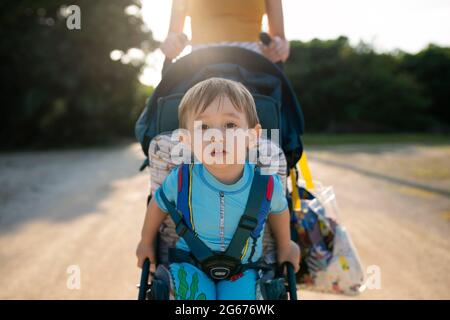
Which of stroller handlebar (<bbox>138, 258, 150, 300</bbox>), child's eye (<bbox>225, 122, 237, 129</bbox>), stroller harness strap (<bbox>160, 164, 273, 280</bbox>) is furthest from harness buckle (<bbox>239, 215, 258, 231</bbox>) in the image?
stroller handlebar (<bbox>138, 258, 150, 300</bbox>)

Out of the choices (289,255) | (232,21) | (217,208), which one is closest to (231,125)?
(217,208)

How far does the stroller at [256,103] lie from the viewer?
1960 mm

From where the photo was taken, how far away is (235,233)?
1703mm

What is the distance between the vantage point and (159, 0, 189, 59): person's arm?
2221 mm

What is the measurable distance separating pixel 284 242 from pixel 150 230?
0.59 meters

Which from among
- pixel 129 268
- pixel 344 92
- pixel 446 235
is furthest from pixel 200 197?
pixel 344 92

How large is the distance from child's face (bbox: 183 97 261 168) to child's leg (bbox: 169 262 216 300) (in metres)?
0.44

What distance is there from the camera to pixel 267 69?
86.4 inches

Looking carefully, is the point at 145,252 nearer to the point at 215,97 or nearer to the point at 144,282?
the point at 144,282

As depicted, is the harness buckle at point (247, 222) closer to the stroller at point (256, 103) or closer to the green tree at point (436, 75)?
the stroller at point (256, 103)

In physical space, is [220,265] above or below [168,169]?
below

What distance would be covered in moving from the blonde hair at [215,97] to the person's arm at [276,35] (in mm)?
629

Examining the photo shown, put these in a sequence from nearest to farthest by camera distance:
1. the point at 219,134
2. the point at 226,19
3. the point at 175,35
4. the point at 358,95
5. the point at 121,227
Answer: the point at 219,134 → the point at 175,35 → the point at 226,19 → the point at 121,227 → the point at 358,95
